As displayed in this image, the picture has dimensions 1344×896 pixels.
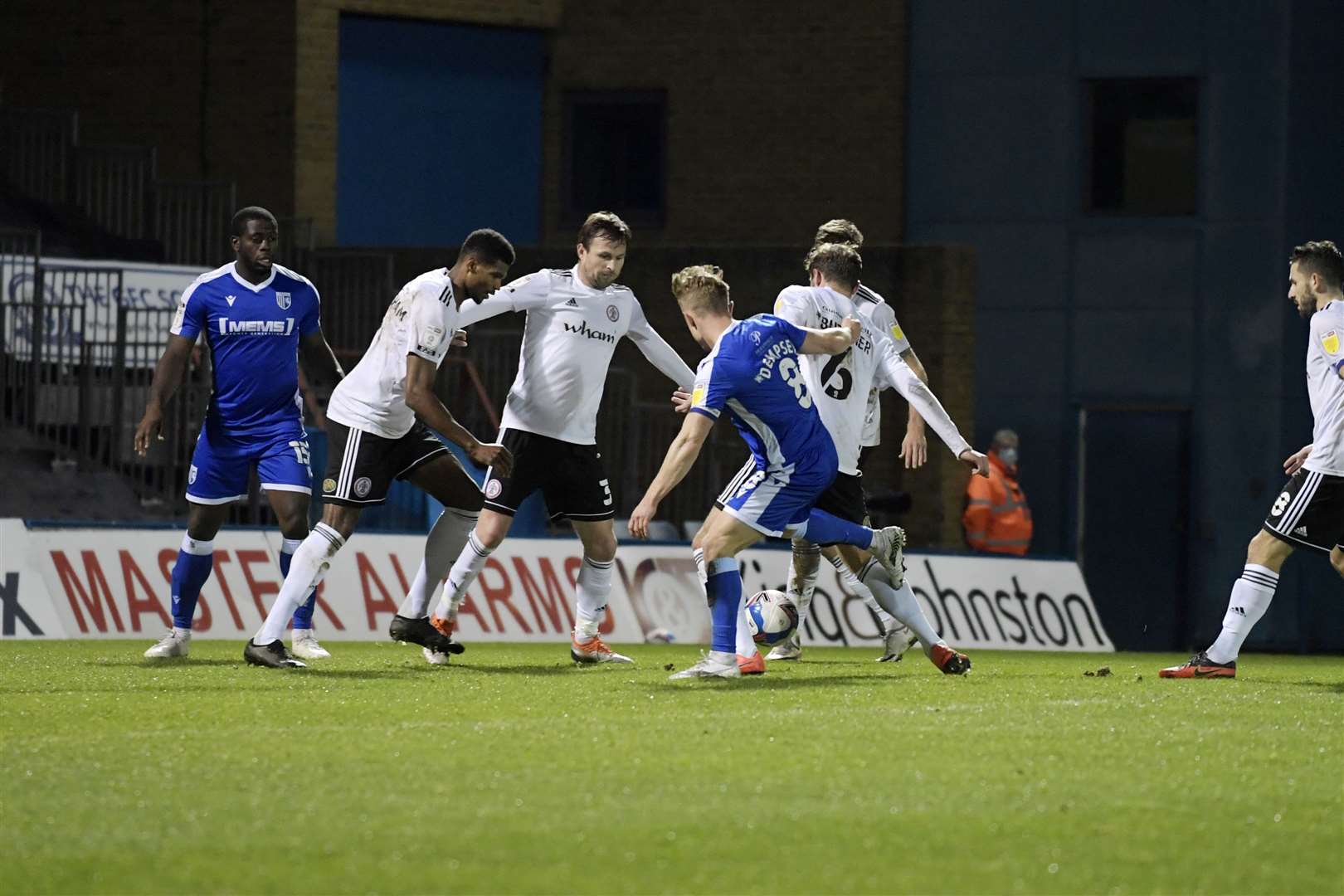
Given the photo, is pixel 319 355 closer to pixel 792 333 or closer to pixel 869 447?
pixel 792 333

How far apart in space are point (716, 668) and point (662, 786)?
12.3 ft

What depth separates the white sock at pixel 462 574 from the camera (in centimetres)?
1202

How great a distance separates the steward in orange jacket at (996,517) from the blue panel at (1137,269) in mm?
4013

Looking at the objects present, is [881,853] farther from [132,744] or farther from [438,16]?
[438,16]

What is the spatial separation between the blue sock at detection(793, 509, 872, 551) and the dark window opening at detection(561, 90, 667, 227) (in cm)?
1644

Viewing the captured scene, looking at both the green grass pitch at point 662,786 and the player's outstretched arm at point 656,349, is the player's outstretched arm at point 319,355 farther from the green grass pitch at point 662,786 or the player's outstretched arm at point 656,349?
the green grass pitch at point 662,786

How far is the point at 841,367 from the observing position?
39.7 ft

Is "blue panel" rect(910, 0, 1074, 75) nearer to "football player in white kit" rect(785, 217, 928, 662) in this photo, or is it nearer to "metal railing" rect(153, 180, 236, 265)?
"metal railing" rect(153, 180, 236, 265)

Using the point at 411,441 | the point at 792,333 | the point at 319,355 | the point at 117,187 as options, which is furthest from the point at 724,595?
the point at 117,187

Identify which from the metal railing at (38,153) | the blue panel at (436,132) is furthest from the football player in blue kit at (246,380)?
the blue panel at (436,132)

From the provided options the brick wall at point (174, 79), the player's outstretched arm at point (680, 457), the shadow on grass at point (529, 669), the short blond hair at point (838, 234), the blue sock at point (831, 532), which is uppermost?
the brick wall at point (174, 79)

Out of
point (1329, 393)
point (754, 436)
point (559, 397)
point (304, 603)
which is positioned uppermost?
point (1329, 393)

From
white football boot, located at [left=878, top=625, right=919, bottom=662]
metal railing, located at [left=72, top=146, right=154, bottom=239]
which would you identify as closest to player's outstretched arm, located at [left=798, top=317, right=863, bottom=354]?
white football boot, located at [left=878, top=625, right=919, bottom=662]

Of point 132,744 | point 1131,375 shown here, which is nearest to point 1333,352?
point 132,744
